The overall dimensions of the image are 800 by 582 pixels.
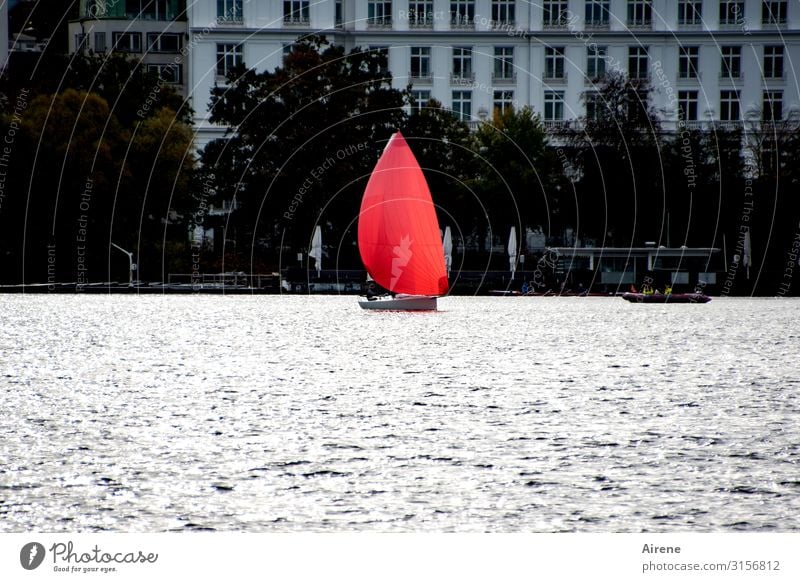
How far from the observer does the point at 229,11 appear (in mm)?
154125

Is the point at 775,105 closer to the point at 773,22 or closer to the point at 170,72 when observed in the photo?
the point at 773,22

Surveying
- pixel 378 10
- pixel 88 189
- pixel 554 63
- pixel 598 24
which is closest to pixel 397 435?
pixel 88 189

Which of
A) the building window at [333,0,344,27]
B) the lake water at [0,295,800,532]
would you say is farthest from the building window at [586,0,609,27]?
the lake water at [0,295,800,532]

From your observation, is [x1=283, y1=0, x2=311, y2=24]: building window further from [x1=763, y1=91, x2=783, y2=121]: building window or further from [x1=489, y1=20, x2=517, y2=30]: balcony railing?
[x1=763, y1=91, x2=783, y2=121]: building window

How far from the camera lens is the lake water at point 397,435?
17000mm

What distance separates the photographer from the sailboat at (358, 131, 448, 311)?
7869cm

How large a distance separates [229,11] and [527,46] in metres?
31.2

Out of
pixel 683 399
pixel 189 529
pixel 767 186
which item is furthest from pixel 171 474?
pixel 767 186

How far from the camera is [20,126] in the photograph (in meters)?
112

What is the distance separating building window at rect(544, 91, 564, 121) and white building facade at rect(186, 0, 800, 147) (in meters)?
0.15

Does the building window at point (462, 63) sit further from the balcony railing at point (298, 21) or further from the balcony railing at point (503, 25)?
the balcony railing at point (298, 21)

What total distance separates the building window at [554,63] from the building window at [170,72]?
38.7 meters

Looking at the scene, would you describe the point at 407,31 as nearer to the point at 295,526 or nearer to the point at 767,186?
the point at 767,186

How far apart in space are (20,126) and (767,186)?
5986 centimetres
